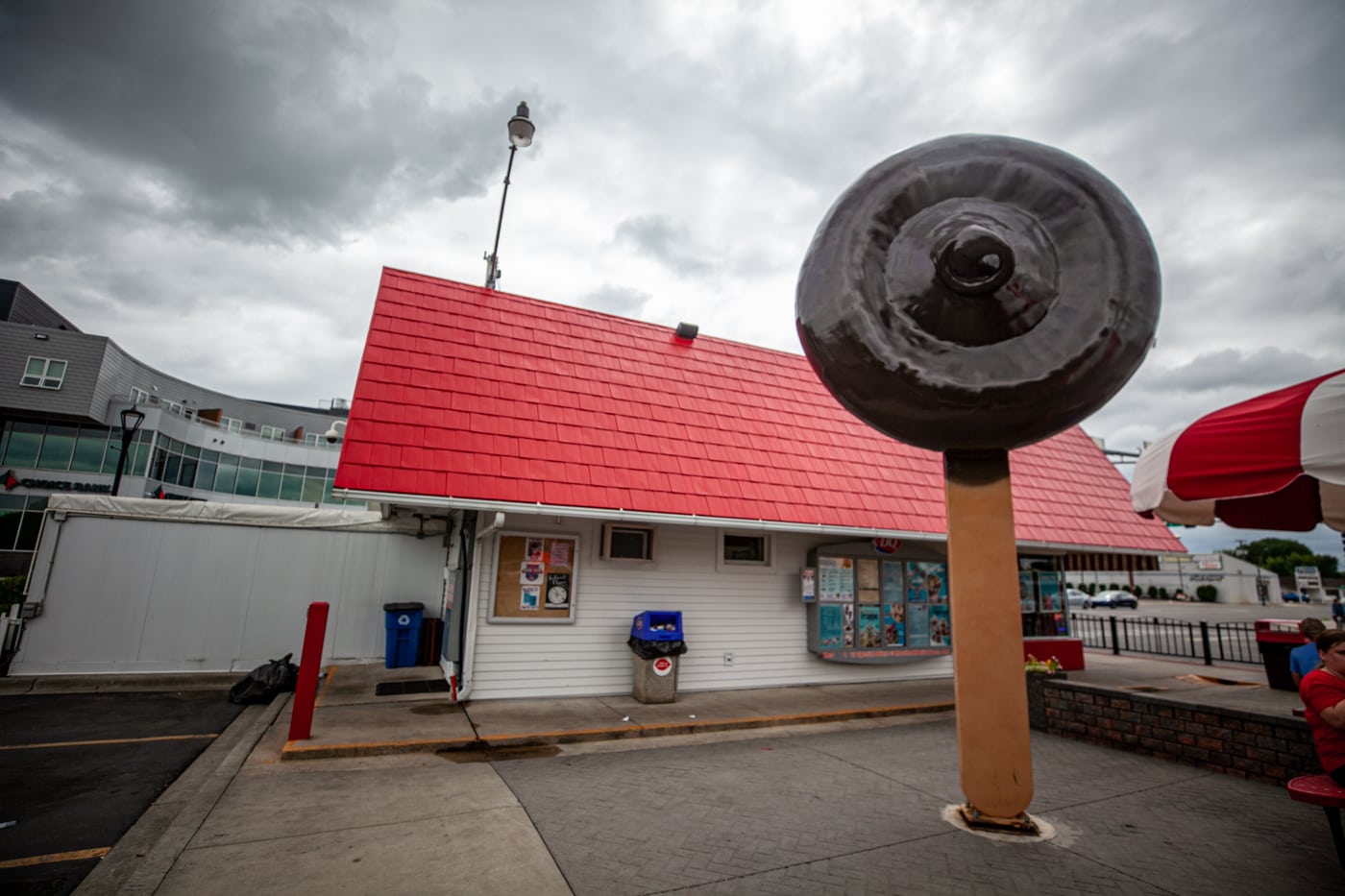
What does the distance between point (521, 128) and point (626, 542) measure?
794cm

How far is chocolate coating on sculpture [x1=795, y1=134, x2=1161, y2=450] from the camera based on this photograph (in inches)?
148

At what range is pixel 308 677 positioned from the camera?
21.3 feet

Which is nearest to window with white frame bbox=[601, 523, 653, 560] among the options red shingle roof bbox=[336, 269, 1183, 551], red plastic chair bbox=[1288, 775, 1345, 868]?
red shingle roof bbox=[336, 269, 1183, 551]

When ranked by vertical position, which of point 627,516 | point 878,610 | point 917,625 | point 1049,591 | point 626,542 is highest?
point 627,516

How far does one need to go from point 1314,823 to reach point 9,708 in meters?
14.0

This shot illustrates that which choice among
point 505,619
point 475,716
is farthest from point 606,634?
point 475,716

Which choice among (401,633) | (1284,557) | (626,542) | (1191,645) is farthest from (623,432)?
(1284,557)

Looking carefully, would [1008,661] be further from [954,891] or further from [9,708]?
[9,708]

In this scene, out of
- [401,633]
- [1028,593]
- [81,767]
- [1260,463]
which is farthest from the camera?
[1028,593]

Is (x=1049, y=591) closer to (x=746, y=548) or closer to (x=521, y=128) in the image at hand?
(x=746, y=548)

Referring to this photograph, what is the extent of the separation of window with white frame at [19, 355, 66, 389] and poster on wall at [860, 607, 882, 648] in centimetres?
3571

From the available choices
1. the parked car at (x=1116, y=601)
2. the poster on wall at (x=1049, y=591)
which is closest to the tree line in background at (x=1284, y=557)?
the parked car at (x=1116, y=601)

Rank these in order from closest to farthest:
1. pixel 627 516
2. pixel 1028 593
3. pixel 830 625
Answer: pixel 627 516, pixel 830 625, pixel 1028 593

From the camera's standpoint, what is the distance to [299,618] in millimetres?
11406
